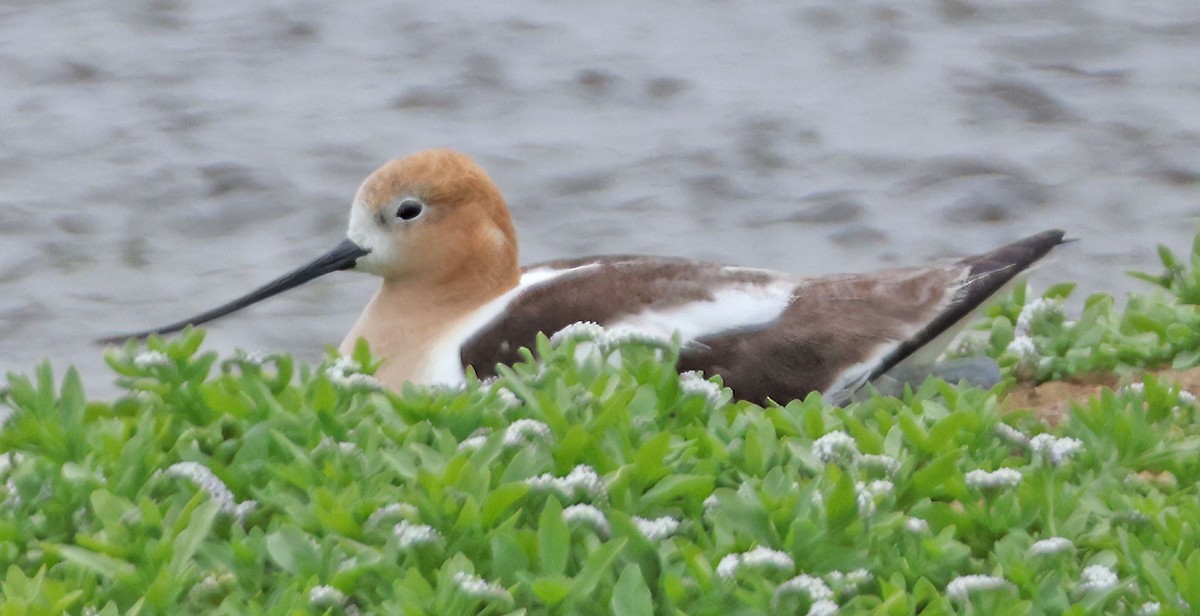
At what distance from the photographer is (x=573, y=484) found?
3176 millimetres

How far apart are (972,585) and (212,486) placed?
131 cm

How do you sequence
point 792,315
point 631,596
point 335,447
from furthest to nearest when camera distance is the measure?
1. point 792,315
2. point 335,447
3. point 631,596

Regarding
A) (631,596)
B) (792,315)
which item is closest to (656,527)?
(631,596)

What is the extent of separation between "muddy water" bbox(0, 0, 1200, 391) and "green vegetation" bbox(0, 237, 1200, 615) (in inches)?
155

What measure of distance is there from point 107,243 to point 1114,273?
427 cm

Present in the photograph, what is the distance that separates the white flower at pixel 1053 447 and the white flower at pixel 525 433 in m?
0.91

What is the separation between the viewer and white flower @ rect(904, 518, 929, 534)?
3.13 metres

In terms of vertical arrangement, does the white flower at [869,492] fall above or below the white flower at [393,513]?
below

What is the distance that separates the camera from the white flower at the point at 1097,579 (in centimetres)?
303

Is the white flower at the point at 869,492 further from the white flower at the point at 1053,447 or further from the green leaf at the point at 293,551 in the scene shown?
the green leaf at the point at 293,551

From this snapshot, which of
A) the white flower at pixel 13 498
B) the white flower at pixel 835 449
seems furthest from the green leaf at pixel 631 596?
the white flower at pixel 13 498

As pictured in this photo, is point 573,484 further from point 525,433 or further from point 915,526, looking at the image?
point 915,526

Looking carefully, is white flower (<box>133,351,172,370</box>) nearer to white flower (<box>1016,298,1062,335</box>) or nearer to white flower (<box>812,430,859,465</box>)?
white flower (<box>812,430,859,465</box>)

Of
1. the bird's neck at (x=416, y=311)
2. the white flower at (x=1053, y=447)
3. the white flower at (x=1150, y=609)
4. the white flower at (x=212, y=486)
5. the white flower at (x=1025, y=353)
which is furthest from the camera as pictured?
the bird's neck at (x=416, y=311)
